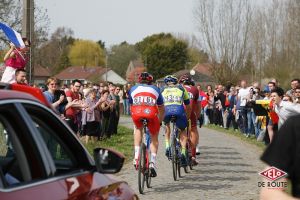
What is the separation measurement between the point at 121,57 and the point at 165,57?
31082 millimetres

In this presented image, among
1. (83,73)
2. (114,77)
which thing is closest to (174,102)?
(114,77)

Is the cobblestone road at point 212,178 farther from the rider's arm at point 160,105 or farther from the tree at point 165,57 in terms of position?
the tree at point 165,57

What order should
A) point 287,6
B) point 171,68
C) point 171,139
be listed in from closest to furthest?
point 171,139, point 287,6, point 171,68

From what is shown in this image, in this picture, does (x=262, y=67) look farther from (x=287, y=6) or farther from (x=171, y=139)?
(x=171, y=139)

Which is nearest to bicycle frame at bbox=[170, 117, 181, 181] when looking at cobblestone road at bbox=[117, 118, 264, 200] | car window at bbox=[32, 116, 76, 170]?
cobblestone road at bbox=[117, 118, 264, 200]

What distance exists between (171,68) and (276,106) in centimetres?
8797

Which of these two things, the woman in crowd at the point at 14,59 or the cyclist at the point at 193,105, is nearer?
the woman in crowd at the point at 14,59

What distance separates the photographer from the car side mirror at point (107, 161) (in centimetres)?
390

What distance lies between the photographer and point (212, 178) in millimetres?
11648

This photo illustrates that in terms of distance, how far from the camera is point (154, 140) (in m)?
10.6

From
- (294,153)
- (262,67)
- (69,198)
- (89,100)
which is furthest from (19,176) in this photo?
(262,67)

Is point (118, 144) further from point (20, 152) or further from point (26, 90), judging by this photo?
point (20, 152)

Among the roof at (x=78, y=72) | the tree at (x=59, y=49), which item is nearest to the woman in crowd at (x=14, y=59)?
the tree at (x=59, y=49)

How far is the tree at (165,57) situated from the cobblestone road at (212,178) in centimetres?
8376
